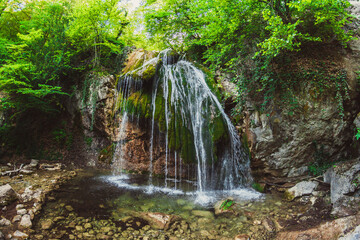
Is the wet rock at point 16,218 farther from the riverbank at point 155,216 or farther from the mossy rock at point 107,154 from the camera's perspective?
the mossy rock at point 107,154

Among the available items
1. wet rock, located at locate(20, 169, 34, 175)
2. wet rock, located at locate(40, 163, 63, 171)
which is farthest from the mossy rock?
wet rock, located at locate(20, 169, 34, 175)

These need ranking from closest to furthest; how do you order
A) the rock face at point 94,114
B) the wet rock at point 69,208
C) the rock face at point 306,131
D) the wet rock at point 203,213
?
1. the wet rock at point 69,208
2. the wet rock at point 203,213
3. the rock face at point 306,131
4. the rock face at point 94,114

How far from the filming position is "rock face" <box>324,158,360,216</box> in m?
3.07

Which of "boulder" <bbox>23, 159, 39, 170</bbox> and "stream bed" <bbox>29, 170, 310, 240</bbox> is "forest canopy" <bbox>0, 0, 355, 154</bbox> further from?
"stream bed" <bbox>29, 170, 310, 240</bbox>

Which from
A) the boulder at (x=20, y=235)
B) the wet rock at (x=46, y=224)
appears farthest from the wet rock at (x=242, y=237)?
the boulder at (x=20, y=235)

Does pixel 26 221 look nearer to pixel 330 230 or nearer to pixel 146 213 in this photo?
pixel 146 213

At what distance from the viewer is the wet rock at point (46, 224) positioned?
2.91 meters

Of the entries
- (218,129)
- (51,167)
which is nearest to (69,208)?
(51,167)

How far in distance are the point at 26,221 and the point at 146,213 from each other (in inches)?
80.0

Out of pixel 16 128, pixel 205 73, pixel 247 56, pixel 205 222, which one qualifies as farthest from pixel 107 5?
pixel 205 222

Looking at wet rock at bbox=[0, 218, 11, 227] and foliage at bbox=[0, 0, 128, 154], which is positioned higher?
foliage at bbox=[0, 0, 128, 154]

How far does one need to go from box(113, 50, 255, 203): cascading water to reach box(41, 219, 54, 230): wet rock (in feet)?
8.66

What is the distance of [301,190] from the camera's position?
161 inches

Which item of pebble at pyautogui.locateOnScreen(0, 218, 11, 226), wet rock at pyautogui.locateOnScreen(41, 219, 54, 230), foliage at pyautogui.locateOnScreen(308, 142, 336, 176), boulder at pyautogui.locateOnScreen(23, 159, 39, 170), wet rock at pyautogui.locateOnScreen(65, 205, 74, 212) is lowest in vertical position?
wet rock at pyautogui.locateOnScreen(65, 205, 74, 212)
